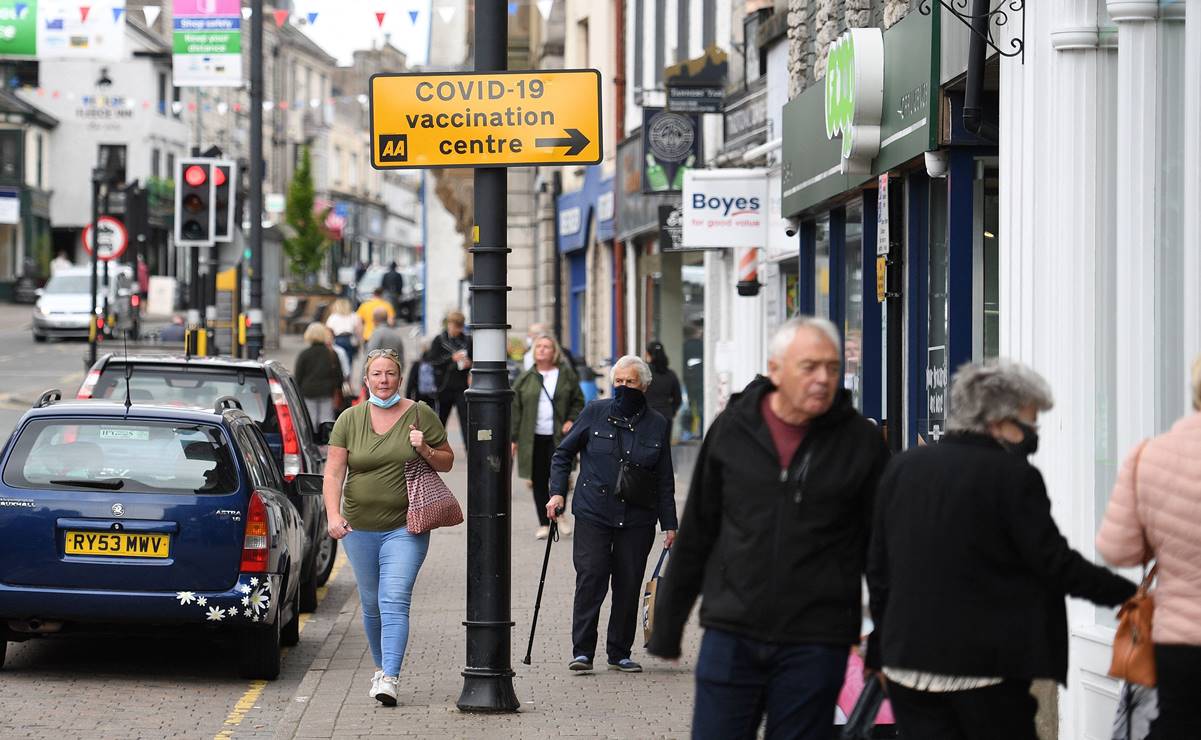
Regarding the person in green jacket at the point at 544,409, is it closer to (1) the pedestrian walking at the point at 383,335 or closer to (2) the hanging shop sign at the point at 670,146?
(2) the hanging shop sign at the point at 670,146

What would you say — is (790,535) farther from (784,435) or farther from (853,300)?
(853,300)

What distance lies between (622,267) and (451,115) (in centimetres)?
2147

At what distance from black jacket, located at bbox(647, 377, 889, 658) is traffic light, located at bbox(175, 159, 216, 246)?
17864 millimetres

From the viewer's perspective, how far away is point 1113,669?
5676 millimetres

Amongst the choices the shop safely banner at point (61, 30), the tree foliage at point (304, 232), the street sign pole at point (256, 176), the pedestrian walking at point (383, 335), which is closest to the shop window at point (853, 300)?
the pedestrian walking at point (383, 335)

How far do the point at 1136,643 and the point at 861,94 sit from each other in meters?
7.78

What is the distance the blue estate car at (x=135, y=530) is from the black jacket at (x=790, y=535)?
4.78 meters

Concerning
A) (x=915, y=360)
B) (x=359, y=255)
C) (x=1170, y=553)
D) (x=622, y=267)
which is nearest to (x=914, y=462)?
(x=1170, y=553)

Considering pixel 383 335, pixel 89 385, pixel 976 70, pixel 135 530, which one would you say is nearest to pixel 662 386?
pixel 383 335

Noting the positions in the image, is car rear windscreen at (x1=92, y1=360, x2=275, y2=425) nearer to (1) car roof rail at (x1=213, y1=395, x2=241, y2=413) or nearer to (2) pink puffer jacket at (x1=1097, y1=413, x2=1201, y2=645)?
(1) car roof rail at (x1=213, y1=395, x2=241, y2=413)

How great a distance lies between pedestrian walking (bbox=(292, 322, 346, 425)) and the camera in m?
21.9

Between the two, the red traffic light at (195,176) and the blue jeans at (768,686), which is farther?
the red traffic light at (195,176)

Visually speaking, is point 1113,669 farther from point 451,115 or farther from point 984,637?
point 451,115

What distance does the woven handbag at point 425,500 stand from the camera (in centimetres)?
948
